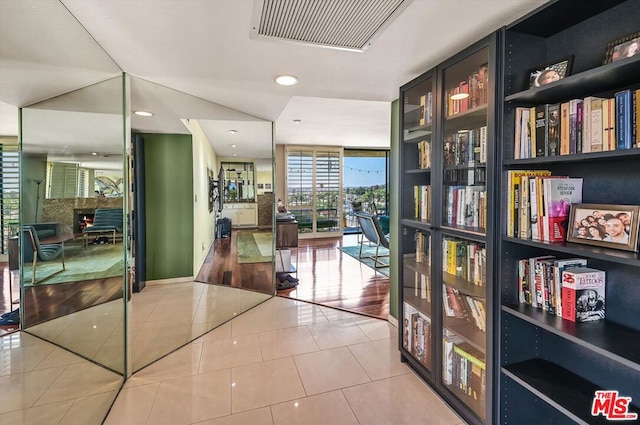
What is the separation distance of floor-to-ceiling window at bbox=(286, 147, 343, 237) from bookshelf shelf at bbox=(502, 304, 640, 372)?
6530 mm

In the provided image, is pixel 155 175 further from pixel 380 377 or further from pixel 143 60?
pixel 380 377

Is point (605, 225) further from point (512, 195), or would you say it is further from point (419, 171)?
point (419, 171)

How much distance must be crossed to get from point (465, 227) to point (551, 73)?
0.82 metres

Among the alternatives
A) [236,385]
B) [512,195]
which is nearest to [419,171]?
[512,195]

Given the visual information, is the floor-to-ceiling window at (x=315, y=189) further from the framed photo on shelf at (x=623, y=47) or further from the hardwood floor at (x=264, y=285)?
the framed photo on shelf at (x=623, y=47)

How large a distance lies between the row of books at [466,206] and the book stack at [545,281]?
0.92 ft

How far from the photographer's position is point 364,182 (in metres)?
8.51

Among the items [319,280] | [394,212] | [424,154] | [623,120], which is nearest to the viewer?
[623,120]

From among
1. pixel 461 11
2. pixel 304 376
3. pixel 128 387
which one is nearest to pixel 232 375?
pixel 304 376

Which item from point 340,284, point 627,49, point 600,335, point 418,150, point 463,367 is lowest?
point 340,284

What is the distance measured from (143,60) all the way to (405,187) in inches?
74.9

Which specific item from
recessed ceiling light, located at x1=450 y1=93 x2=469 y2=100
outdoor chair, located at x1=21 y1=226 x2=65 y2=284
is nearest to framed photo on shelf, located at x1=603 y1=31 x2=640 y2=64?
recessed ceiling light, located at x1=450 y1=93 x2=469 y2=100

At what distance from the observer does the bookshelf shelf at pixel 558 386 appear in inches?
47.1

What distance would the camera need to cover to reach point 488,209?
1481mm
